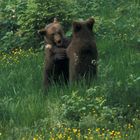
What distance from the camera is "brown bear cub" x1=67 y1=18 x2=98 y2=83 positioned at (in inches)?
380

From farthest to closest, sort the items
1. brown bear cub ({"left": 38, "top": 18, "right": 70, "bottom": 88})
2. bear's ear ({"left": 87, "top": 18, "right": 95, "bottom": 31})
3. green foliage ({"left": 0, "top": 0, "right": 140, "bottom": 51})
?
green foliage ({"left": 0, "top": 0, "right": 140, "bottom": 51}) → brown bear cub ({"left": 38, "top": 18, "right": 70, "bottom": 88}) → bear's ear ({"left": 87, "top": 18, "right": 95, "bottom": 31})

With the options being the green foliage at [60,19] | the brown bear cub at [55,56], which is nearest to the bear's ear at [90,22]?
the brown bear cub at [55,56]

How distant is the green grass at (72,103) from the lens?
7951mm

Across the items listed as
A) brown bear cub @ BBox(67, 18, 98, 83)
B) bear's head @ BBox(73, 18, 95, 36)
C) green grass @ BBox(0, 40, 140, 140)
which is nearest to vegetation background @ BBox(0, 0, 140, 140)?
green grass @ BBox(0, 40, 140, 140)

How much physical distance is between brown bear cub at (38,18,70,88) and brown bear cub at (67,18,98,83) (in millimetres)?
353

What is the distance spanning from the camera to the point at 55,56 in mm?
10070

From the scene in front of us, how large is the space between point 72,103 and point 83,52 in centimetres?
139

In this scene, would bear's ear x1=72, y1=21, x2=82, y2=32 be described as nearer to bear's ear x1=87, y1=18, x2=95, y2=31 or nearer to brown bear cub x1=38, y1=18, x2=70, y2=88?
bear's ear x1=87, y1=18, x2=95, y2=31

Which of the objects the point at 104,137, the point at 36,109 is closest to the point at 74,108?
the point at 36,109

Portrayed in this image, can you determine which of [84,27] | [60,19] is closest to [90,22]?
[84,27]

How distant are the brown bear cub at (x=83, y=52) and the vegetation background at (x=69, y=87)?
0.62 feet

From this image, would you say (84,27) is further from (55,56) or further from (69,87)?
(69,87)

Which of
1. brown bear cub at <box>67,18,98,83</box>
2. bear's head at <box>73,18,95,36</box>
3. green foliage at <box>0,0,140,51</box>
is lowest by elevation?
green foliage at <box>0,0,140,51</box>

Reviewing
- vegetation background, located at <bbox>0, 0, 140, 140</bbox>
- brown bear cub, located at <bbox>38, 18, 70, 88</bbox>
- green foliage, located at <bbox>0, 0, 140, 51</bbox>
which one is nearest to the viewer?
vegetation background, located at <bbox>0, 0, 140, 140</bbox>
